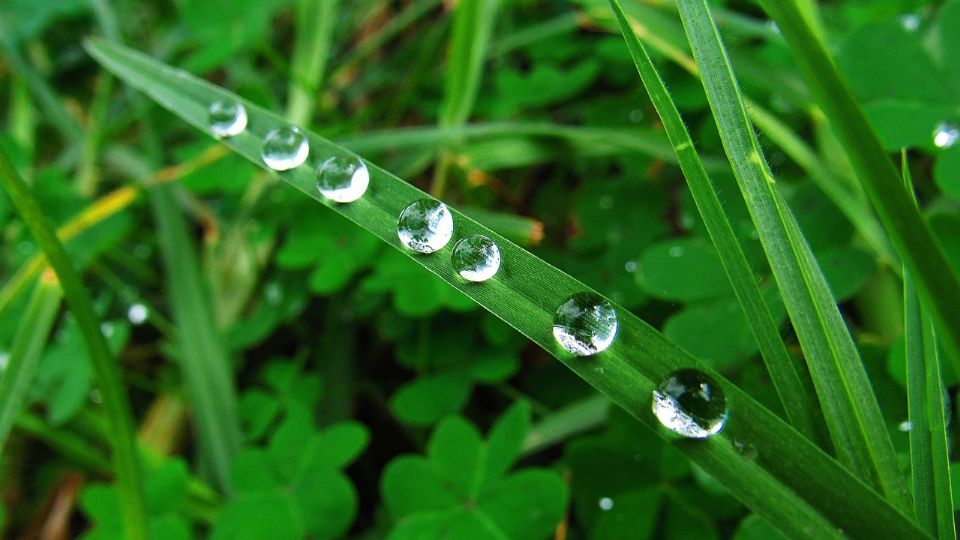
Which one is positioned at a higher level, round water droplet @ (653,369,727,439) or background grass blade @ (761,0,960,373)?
background grass blade @ (761,0,960,373)

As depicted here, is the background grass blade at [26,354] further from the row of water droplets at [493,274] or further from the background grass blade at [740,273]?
the background grass blade at [740,273]

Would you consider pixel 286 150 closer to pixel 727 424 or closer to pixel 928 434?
pixel 727 424

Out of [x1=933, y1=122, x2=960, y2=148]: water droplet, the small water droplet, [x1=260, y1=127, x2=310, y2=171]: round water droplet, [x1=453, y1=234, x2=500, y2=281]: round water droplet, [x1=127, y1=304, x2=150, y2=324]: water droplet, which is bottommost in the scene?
[x1=453, y1=234, x2=500, y2=281]: round water droplet

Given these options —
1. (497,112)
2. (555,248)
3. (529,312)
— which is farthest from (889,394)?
(497,112)

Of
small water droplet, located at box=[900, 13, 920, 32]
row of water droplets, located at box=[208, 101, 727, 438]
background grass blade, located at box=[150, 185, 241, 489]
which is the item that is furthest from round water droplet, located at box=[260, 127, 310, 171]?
small water droplet, located at box=[900, 13, 920, 32]

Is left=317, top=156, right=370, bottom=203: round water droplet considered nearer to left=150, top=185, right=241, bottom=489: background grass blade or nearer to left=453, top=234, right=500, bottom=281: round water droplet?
left=453, top=234, right=500, bottom=281: round water droplet

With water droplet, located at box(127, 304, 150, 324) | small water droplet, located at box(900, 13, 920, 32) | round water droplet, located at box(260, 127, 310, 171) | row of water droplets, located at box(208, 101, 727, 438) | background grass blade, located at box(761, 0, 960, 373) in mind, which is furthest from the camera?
water droplet, located at box(127, 304, 150, 324)

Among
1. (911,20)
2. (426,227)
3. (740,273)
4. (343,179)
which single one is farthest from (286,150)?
(911,20)

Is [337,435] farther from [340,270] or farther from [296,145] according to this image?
[296,145]
